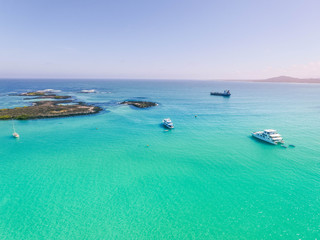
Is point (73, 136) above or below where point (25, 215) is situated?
above

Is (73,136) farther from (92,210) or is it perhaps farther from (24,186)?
(92,210)

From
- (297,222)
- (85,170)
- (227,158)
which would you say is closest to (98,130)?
(85,170)

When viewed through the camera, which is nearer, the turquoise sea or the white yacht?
the turquoise sea

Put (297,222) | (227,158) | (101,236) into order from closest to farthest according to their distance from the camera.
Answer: (101,236)
(297,222)
(227,158)

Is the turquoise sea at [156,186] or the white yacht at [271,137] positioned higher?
the white yacht at [271,137]

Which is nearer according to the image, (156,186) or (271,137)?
(156,186)

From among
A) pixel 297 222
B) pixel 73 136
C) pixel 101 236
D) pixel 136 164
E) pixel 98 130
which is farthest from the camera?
pixel 98 130

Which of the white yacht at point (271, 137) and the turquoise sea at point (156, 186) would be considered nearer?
the turquoise sea at point (156, 186)

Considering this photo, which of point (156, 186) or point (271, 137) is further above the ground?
point (271, 137)

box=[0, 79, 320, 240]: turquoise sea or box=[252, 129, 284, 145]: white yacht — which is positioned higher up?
box=[252, 129, 284, 145]: white yacht

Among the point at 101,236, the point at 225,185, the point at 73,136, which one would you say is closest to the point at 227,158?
the point at 225,185

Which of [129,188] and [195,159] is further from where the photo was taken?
[195,159]
